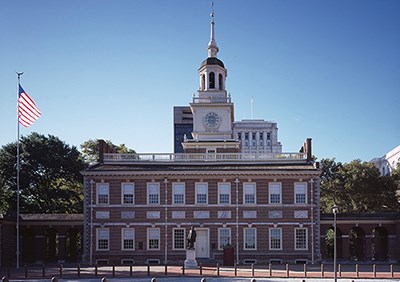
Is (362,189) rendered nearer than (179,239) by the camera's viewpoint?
No

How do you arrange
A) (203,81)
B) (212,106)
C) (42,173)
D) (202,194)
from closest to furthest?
(202,194), (212,106), (203,81), (42,173)

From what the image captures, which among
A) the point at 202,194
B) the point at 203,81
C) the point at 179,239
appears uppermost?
the point at 203,81

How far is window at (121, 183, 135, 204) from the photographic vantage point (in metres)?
50.5

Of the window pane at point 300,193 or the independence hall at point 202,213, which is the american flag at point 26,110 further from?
the window pane at point 300,193

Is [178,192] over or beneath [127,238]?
over

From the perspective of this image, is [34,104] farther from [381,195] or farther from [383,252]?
[381,195]

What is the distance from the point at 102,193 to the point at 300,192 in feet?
55.9

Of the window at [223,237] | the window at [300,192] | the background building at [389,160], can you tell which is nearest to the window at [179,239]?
the window at [223,237]

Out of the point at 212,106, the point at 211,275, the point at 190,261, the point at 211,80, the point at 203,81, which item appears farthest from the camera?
the point at 203,81

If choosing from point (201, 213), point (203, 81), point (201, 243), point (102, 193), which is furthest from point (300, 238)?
point (203, 81)

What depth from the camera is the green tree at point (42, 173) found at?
63.9 metres

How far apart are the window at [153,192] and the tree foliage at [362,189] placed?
84.9 feet

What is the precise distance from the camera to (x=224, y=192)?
50.5 m

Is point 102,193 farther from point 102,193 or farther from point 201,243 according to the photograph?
point 201,243
